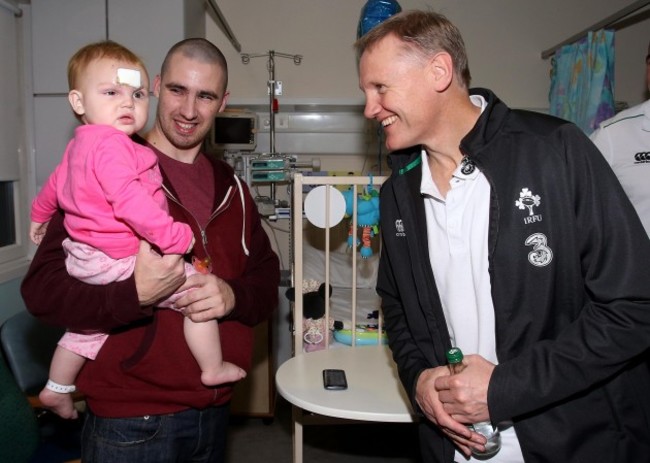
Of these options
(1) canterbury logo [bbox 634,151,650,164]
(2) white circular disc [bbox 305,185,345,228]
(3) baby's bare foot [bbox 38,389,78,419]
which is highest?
(1) canterbury logo [bbox 634,151,650,164]

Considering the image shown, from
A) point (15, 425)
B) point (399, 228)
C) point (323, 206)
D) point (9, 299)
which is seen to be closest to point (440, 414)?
point (399, 228)

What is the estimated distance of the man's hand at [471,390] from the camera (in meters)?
1.16

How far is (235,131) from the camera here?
3627 mm

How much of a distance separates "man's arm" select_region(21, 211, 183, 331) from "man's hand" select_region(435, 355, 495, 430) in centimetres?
71

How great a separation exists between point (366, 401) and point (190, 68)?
4.01 feet

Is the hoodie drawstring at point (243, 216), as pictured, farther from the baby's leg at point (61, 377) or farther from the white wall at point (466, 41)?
the white wall at point (466, 41)

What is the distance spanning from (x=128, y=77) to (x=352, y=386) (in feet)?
4.19

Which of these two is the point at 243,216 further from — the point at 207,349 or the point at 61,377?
the point at 61,377

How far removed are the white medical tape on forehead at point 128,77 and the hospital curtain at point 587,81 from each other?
2584mm

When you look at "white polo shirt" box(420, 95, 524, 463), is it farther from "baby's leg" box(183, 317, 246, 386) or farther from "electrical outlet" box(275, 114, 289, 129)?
Answer: "electrical outlet" box(275, 114, 289, 129)

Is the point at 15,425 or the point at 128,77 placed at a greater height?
the point at 128,77

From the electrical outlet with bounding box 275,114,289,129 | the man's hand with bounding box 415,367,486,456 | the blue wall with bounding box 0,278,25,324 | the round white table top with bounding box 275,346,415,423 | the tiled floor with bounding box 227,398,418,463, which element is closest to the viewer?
the man's hand with bounding box 415,367,486,456

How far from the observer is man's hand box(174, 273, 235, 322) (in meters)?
1.37

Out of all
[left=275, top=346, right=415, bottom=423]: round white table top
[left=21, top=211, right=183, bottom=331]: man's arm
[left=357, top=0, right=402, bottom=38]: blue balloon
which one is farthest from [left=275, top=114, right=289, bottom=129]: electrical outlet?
[left=21, top=211, right=183, bottom=331]: man's arm
